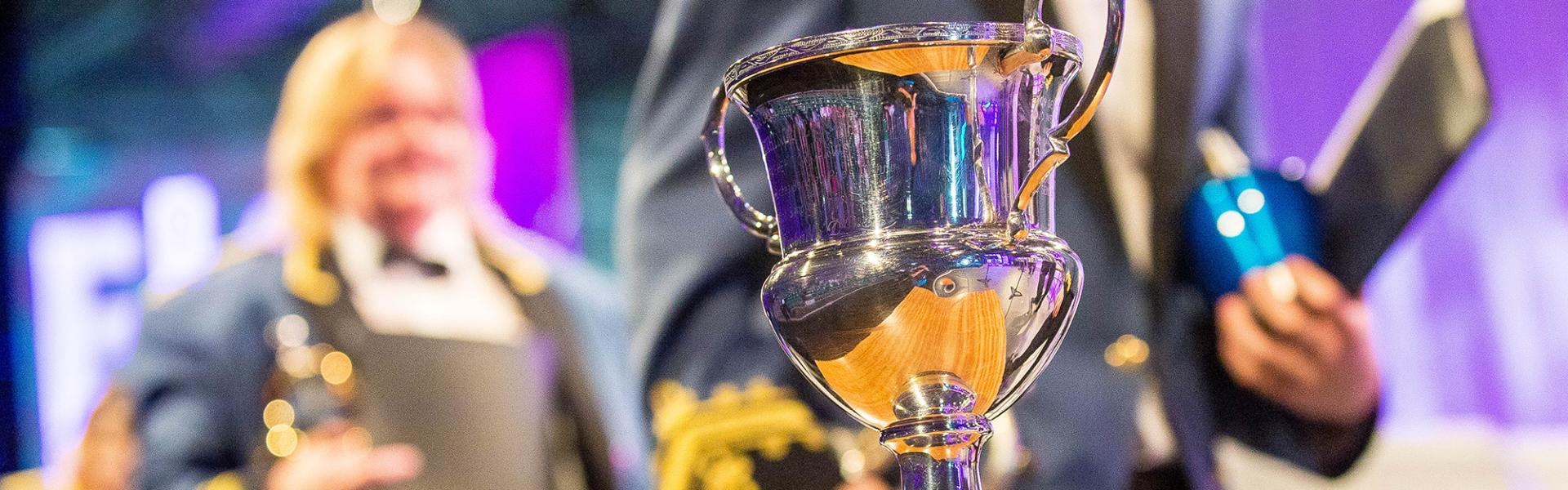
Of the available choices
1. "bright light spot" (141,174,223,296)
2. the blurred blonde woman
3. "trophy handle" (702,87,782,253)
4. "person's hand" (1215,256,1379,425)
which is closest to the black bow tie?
the blurred blonde woman

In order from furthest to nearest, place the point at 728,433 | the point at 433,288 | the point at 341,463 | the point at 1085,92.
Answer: the point at 433,288
the point at 341,463
the point at 728,433
the point at 1085,92

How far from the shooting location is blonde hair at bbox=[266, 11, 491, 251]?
161cm

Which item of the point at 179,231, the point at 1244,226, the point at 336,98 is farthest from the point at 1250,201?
the point at 179,231

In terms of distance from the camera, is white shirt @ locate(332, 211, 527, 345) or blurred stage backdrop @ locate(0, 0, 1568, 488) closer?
blurred stage backdrop @ locate(0, 0, 1568, 488)

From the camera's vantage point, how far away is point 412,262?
1.58 m

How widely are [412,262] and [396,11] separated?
0.33 m

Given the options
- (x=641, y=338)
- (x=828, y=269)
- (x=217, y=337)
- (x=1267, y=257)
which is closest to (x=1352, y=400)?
(x=1267, y=257)

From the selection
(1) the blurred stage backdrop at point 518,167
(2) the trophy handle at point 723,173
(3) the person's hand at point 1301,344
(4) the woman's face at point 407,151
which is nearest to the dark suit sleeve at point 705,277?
(2) the trophy handle at point 723,173

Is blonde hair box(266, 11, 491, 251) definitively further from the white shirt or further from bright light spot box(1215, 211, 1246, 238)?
bright light spot box(1215, 211, 1246, 238)

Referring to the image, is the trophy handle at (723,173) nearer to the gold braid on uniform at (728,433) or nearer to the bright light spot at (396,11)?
the gold braid on uniform at (728,433)

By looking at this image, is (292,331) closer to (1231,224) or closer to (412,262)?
(412,262)

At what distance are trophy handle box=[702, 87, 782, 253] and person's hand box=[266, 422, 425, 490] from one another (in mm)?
1134

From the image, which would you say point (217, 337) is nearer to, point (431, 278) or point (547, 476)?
point (431, 278)

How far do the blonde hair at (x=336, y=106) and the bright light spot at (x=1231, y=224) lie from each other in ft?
2.93
